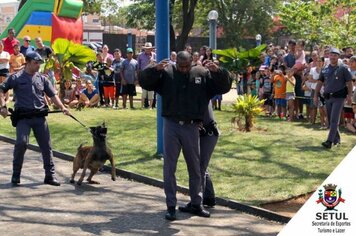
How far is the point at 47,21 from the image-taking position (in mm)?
23516

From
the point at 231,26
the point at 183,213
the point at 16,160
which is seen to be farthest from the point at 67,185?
the point at 231,26

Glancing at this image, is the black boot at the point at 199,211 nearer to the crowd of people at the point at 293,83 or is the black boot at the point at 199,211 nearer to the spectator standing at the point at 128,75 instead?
the crowd of people at the point at 293,83

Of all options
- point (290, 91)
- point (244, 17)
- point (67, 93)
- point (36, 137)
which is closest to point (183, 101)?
point (36, 137)

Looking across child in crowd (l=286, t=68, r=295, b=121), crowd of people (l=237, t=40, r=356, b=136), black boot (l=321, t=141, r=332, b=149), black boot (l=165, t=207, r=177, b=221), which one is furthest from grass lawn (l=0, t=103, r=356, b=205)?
black boot (l=165, t=207, r=177, b=221)

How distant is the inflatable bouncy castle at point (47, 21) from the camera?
76.4 feet

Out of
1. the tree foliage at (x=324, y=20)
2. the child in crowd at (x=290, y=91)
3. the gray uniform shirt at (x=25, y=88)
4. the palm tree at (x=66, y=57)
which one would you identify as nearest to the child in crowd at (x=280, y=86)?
the child in crowd at (x=290, y=91)

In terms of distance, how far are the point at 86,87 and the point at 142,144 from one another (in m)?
6.19

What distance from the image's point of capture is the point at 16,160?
8.73 metres

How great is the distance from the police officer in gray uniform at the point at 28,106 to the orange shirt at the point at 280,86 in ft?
27.2

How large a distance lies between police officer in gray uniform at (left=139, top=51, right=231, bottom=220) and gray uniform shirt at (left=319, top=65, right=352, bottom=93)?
4.66 meters

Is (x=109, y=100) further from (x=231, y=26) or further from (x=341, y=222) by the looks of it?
(x=231, y=26)

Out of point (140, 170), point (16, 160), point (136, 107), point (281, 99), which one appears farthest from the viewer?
point (136, 107)

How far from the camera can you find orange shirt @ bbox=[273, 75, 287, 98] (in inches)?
619

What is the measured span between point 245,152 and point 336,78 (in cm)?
221
